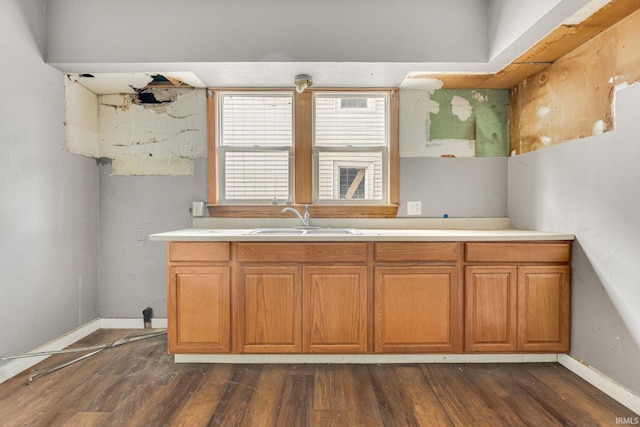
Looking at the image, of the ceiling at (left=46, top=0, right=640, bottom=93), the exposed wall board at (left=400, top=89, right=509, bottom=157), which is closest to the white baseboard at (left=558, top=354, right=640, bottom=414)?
the exposed wall board at (left=400, top=89, right=509, bottom=157)

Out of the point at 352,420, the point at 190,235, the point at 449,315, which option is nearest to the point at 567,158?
the point at 449,315

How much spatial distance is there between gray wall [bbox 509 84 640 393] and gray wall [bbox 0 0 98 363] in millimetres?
3544

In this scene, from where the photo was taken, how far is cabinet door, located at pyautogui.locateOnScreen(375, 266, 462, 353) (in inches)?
86.0

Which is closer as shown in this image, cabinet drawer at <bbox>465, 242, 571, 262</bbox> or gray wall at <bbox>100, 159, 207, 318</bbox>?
cabinet drawer at <bbox>465, 242, 571, 262</bbox>

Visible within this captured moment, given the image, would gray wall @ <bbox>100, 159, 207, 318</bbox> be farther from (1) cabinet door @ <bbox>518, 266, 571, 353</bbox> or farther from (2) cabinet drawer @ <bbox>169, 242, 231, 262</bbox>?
(1) cabinet door @ <bbox>518, 266, 571, 353</bbox>

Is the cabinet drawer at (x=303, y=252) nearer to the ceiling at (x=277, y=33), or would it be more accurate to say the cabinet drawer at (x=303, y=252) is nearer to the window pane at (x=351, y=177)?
the window pane at (x=351, y=177)

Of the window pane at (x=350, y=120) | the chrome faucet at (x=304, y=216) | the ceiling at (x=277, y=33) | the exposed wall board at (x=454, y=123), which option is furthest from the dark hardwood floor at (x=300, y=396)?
the ceiling at (x=277, y=33)

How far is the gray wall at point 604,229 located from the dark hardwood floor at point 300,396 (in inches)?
10.4

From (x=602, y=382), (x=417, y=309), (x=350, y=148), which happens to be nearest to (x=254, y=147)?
(x=350, y=148)

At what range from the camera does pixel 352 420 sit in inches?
64.6

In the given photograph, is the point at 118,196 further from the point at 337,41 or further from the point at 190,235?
the point at 337,41

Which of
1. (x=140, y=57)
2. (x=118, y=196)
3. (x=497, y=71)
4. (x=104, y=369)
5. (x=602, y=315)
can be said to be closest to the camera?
(x=602, y=315)

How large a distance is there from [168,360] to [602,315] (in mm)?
2736

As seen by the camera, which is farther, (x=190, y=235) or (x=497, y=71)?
(x=497, y=71)
